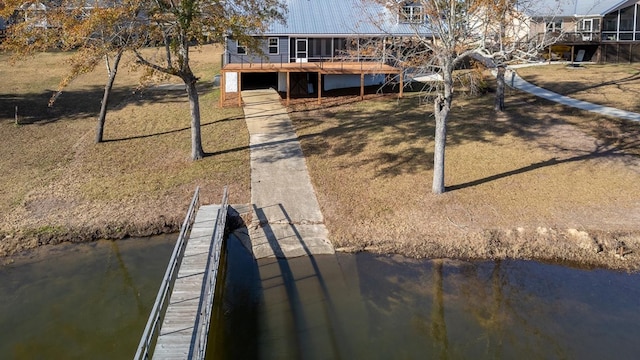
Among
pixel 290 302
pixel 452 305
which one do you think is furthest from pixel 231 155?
pixel 452 305

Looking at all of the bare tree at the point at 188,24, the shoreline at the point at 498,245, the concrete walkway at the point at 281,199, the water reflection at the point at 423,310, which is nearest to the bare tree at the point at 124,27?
the bare tree at the point at 188,24

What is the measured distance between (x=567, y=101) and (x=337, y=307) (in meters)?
21.3

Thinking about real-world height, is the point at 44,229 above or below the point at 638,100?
below

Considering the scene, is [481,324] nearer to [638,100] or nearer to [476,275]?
[476,275]

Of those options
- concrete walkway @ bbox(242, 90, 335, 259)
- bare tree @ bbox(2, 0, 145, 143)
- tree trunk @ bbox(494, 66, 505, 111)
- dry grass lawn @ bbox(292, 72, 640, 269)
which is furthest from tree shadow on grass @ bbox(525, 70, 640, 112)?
bare tree @ bbox(2, 0, 145, 143)

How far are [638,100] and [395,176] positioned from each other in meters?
16.3

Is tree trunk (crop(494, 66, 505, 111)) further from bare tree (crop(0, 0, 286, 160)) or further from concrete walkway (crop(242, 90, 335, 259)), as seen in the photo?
bare tree (crop(0, 0, 286, 160))

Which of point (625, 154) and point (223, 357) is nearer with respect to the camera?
point (223, 357)

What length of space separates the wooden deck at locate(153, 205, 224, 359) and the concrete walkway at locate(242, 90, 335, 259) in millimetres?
1829

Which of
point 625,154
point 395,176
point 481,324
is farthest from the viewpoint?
point 625,154

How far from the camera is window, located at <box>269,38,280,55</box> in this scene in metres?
32.3

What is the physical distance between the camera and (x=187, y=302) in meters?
11.7

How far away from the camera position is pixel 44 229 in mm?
16625

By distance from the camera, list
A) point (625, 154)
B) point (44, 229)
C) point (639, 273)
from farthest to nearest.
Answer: point (625, 154) < point (44, 229) < point (639, 273)
